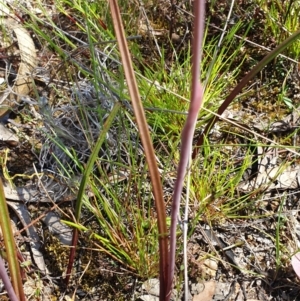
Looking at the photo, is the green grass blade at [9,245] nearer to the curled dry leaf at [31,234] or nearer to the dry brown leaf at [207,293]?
the curled dry leaf at [31,234]

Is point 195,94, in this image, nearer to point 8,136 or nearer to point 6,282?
point 6,282

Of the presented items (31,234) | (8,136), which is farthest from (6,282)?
(8,136)

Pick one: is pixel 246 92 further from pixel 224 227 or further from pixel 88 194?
pixel 88 194

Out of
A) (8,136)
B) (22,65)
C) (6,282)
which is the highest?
(22,65)

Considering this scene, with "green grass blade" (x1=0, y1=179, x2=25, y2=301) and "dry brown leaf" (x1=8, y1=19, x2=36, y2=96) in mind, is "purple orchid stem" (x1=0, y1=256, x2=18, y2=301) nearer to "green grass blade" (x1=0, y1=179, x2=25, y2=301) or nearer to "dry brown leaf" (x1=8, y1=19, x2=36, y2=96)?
"green grass blade" (x1=0, y1=179, x2=25, y2=301)

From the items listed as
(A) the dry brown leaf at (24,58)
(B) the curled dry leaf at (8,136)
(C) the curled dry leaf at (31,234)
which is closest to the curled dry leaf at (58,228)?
(C) the curled dry leaf at (31,234)

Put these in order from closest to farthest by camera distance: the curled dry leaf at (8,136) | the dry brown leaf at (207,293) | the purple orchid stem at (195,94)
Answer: the purple orchid stem at (195,94) → the dry brown leaf at (207,293) → the curled dry leaf at (8,136)

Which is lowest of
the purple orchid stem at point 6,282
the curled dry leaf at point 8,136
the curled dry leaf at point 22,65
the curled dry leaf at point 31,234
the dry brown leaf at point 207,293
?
the purple orchid stem at point 6,282

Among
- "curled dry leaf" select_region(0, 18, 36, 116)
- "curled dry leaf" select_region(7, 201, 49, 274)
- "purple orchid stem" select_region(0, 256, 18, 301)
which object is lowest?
"purple orchid stem" select_region(0, 256, 18, 301)

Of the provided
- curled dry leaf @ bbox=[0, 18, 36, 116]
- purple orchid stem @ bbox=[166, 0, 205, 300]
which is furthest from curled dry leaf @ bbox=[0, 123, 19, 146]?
purple orchid stem @ bbox=[166, 0, 205, 300]
